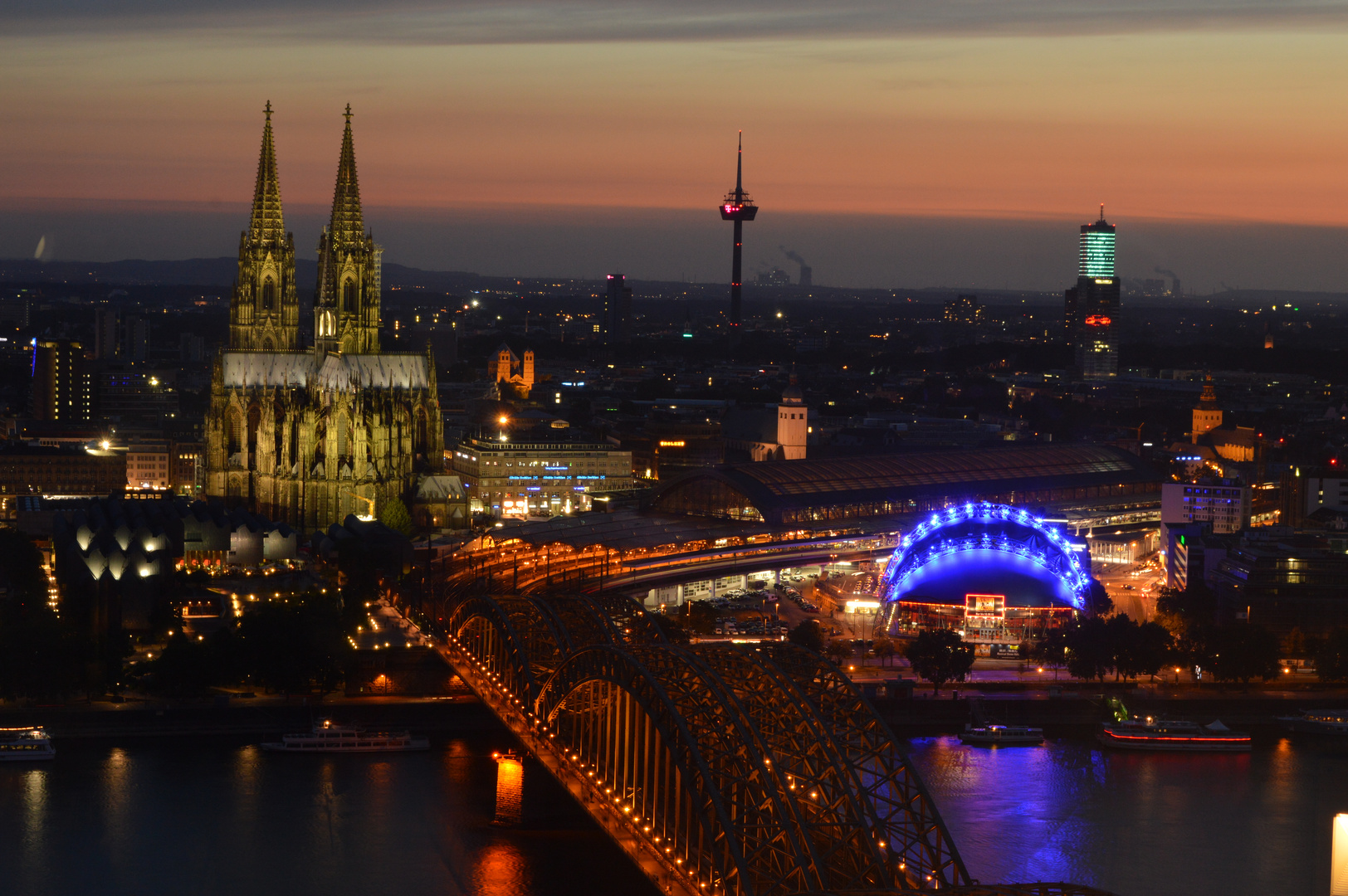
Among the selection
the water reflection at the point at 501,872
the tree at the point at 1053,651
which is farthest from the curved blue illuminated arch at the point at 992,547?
the water reflection at the point at 501,872

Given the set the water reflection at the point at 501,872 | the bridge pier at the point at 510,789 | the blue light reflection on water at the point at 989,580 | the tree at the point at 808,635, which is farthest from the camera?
the blue light reflection on water at the point at 989,580

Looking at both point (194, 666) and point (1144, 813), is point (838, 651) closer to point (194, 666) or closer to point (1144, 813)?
point (1144, 813)

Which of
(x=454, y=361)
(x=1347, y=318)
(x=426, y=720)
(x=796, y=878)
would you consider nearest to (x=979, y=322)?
(x=1347, y=318)

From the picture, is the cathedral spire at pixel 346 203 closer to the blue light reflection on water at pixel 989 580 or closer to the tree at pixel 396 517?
the tree at pixel 396 517

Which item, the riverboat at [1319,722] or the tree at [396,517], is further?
the tree at [396,517]

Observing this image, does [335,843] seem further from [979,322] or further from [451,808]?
[979,322]

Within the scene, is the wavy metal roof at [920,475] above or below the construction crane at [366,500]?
above
